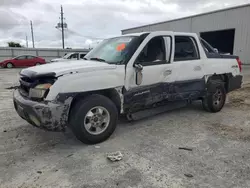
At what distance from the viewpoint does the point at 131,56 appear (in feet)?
13.2

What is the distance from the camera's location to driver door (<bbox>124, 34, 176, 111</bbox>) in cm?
404

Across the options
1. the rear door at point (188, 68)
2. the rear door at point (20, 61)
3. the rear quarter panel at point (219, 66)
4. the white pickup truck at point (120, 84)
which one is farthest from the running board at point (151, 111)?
the rear door at point (20, 61)

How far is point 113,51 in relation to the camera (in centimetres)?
441

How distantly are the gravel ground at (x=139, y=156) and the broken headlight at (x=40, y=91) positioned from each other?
91 centimetres

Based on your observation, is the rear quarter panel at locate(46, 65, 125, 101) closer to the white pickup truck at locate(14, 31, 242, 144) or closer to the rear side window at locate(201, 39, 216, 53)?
the white pickup truck at locate(14, 31, 242, 144)

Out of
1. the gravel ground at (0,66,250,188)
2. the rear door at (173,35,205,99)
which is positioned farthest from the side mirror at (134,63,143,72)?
the gravel ground at (0,66,250,188)

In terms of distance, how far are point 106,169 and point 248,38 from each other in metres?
20.3

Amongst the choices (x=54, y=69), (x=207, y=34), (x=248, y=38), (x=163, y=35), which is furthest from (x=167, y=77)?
(x=207, y=34)

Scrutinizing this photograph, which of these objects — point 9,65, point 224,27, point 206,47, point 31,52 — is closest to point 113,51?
point 206,47

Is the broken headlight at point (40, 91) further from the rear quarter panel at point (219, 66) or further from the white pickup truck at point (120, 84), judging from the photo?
the rear quarter panel at point (219, 66)

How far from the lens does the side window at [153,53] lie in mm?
4207

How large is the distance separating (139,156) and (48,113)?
1.49 meters

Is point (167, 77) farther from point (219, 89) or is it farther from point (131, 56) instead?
point (219, 89)

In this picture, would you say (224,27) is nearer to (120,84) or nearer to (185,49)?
(185,49)
